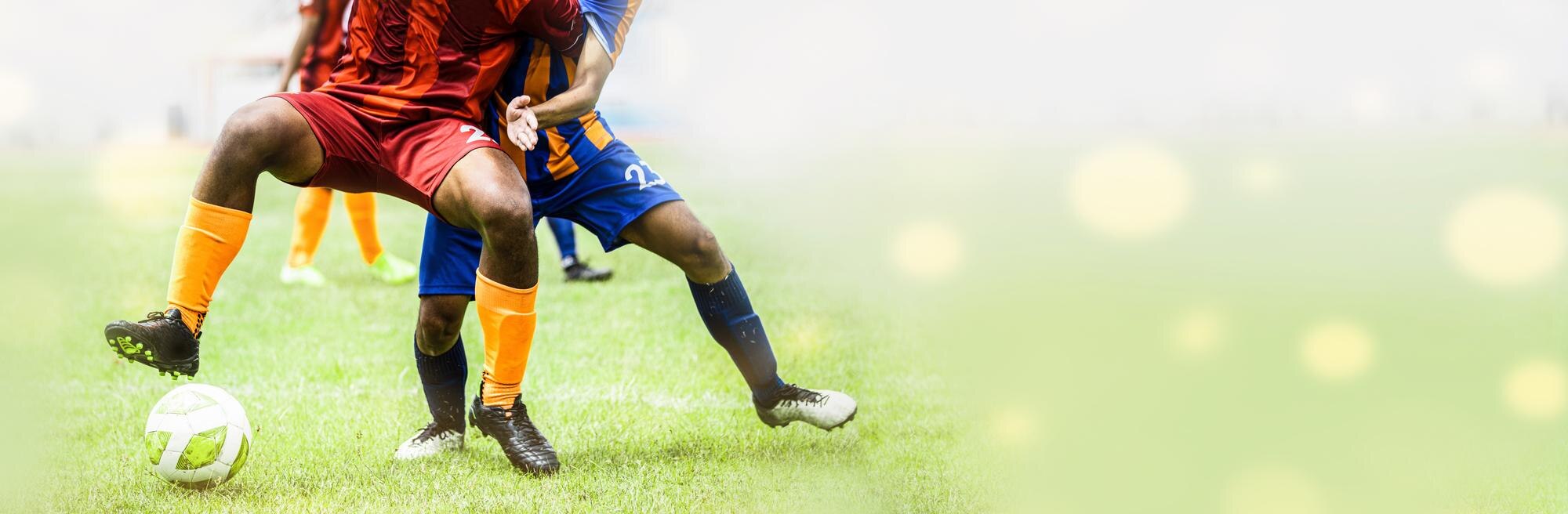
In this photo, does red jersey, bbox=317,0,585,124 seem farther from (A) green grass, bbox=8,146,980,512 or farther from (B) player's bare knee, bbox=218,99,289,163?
(A) green grass, bbox=8,146,980,512

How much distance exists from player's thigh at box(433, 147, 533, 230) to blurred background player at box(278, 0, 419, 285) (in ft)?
14.8

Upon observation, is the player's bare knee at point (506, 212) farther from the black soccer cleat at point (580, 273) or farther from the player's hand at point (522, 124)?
the black soccer cleat at point (580, 273)

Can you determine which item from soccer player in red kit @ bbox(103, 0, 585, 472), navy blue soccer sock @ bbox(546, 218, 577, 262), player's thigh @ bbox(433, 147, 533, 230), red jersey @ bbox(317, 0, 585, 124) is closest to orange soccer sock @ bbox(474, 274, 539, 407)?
soccer player in red kit @ bbox(103, 0, 585, 472)

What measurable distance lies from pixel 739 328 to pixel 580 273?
4388 mm

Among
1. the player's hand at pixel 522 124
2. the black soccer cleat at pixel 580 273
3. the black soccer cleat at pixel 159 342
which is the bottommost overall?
the black soccer cleat at pixel 580 273

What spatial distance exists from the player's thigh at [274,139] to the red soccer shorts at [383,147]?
26 mm

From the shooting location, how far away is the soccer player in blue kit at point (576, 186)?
382 centimetres

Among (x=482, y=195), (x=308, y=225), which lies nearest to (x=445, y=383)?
(x=482, y=195)

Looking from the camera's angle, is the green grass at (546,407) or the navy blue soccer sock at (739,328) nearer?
the green grass at (546,407)

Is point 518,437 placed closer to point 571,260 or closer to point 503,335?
point 503,335

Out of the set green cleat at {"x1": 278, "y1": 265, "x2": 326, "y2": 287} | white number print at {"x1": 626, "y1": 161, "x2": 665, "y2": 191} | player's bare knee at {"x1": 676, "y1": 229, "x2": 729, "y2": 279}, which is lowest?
green cleat at {"x1": 278, "y1": 265, "x2": 326, "y2": 287}

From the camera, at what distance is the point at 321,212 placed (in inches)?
325

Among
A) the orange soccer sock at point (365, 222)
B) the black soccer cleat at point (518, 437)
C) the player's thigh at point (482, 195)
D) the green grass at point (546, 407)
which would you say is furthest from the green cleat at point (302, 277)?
the player's thigh at point (482, 195)

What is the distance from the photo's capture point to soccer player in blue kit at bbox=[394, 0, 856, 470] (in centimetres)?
382
